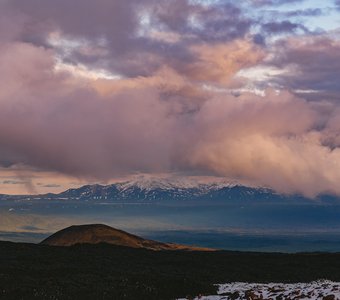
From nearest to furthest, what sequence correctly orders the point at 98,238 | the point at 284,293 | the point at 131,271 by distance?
the point at 284,293
the point at 131,271
the point at 98,238

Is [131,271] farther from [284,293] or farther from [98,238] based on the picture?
[98,238]

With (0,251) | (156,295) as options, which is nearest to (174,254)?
(0,251)

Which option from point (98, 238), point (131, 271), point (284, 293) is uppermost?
point (284, 293)

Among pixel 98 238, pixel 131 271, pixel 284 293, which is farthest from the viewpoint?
pixel 98 238

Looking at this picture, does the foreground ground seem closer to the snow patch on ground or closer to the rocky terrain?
the snow patch on ground

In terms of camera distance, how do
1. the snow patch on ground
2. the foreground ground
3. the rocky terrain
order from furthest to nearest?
1. the rocky terrain
2. the foreground ground
3. the snow patch on ground

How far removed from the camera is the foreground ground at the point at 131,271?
165ft

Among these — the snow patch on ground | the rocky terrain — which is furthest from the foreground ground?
the rocky terrain

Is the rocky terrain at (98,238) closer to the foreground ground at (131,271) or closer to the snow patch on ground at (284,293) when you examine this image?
the foreground ground at (131,271)

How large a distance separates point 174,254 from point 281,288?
4886 cm

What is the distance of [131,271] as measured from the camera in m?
66.9

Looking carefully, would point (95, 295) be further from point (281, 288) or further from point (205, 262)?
point (205, 262)

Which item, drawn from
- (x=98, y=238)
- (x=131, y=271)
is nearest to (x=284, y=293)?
(x=131, y=271)

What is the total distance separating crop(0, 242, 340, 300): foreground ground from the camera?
50188mm
